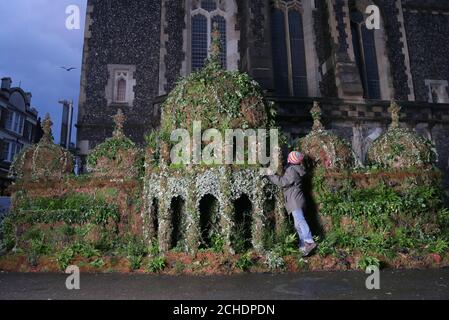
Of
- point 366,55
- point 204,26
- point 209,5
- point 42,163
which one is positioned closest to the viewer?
point 42,163

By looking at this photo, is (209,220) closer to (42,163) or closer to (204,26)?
(42,163)

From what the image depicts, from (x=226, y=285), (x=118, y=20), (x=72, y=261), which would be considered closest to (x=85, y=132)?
(x=118, y=20)

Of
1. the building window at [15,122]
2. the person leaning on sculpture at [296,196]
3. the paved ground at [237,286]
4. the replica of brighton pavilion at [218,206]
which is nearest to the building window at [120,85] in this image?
the replica of brighton pavilion at [218,206]

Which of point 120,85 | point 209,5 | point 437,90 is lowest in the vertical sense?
point 120,85

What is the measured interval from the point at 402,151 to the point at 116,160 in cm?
639

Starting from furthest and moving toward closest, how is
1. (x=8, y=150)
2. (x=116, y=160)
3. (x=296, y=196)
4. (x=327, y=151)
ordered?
(x=8, y=150) < (x=116, y=160) < (x=327, y=151) < (x=296, y=196)

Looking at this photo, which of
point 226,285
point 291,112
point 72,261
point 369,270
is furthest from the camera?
point 291,112

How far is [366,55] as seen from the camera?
56.9 feet

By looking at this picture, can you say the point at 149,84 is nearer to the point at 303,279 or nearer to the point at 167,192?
the point at 167,192

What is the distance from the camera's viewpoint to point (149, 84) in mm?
15742

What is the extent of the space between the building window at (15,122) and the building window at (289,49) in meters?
28.0

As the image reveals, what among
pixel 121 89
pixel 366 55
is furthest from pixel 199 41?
pixel 366 55

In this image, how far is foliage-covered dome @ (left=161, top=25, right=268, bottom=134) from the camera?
6.71 m

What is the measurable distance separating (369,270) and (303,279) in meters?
1.27
